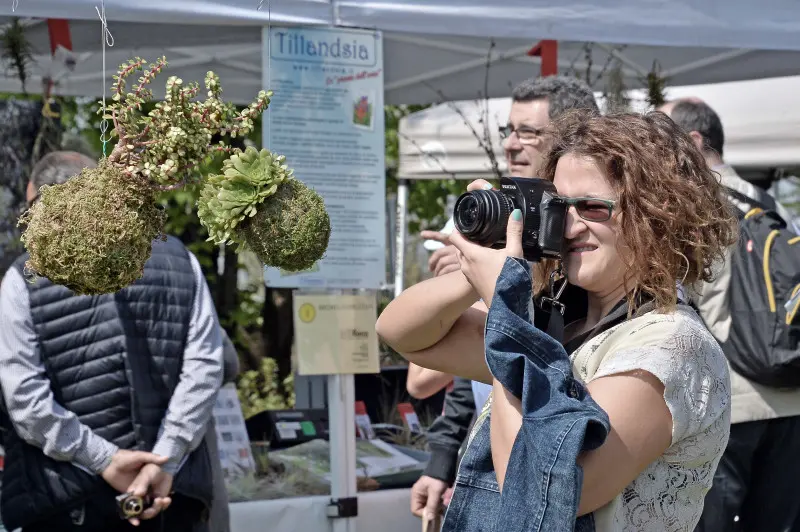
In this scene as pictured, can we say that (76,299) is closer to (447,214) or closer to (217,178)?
(217,178)

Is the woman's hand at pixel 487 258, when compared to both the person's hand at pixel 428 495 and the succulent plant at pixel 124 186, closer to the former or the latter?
the succulent plant at pixel 124 186

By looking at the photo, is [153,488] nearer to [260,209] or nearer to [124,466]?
[124,466]

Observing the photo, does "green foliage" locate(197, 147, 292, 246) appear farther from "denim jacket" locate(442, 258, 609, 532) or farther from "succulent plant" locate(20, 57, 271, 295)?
"denim jacket" locate(442, 258, 609, 532)

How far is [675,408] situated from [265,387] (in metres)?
5.95

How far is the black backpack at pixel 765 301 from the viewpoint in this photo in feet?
9.30

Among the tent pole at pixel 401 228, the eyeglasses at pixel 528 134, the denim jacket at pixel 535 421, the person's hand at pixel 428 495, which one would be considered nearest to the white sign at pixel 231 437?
the person's hand at pixel 428 495

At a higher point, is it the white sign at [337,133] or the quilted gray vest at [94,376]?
the white sign at [337,133]

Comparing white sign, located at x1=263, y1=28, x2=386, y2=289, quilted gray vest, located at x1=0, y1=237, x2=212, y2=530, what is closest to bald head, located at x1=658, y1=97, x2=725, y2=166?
white sign, located at x1=263, y1=28, x2=386, y2=289

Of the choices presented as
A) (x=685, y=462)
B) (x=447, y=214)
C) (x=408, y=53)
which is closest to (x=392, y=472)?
(x=408, y=53)

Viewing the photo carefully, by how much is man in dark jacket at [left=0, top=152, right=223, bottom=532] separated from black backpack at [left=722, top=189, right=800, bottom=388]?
62.0 inches

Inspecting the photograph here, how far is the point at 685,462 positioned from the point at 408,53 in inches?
127

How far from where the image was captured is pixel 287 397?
691cm

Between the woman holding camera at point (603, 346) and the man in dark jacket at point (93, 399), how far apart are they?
130 centimetres

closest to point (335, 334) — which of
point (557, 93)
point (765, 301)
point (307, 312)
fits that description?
point (307, 312)
